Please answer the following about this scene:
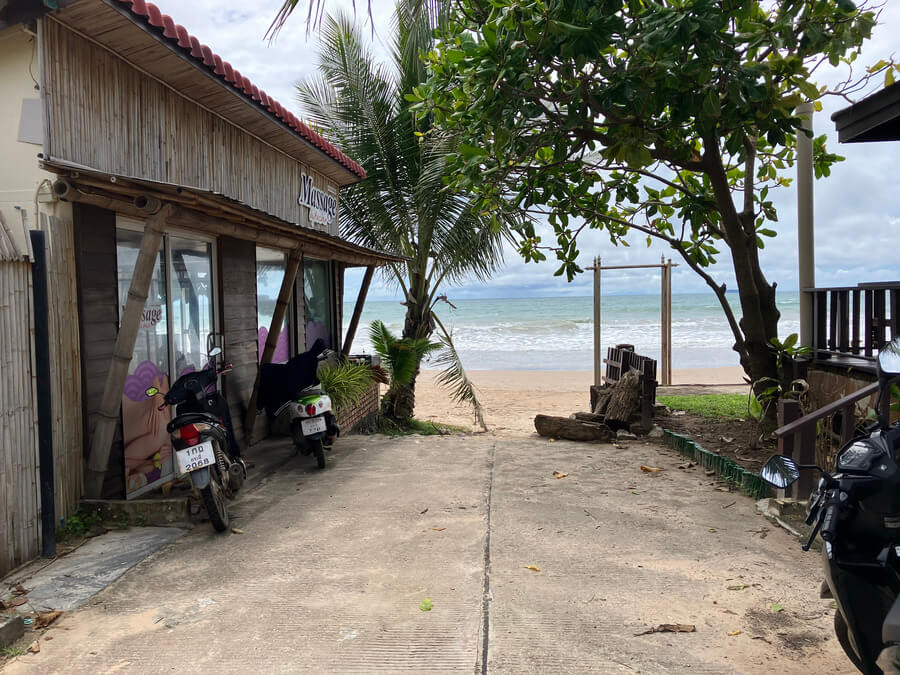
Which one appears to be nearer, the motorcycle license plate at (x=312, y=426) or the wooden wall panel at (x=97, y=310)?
the wooden wall panel at (x=97, y=310)

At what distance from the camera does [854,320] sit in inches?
251

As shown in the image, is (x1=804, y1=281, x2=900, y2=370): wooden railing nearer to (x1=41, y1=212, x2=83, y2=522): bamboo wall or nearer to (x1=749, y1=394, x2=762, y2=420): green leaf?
(x1=749, y1=394, x2=762, y2=420): green leaf

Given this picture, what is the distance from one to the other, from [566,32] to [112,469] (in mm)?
4490

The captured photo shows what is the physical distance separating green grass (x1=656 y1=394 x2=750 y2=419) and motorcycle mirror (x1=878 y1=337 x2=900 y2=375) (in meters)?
6.35

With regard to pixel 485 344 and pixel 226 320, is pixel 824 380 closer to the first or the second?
pixel 226 320

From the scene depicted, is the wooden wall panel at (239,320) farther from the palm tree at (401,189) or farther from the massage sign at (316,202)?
the palm tree at (401,189)

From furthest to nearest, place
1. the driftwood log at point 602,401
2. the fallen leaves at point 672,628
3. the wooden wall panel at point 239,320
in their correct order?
the driftwood log at point 602,401 < the wooden wall panel at point 239,320 < the fallen leaves at point 672,628

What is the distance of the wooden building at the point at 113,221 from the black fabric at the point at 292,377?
476 mm

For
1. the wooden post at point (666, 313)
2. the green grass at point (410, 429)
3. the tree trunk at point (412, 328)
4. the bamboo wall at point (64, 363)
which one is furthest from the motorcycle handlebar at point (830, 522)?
the wooden post at point (666, 313)

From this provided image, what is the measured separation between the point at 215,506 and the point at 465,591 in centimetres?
193

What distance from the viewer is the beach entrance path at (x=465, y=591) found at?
3.03 metres

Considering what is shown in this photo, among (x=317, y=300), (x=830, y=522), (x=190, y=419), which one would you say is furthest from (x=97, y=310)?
(x=317, y=300)

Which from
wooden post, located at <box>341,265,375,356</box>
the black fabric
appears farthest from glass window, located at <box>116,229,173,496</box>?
wooden post, located at <box>341,265,375,356</box>

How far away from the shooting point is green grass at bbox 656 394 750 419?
899 cm
